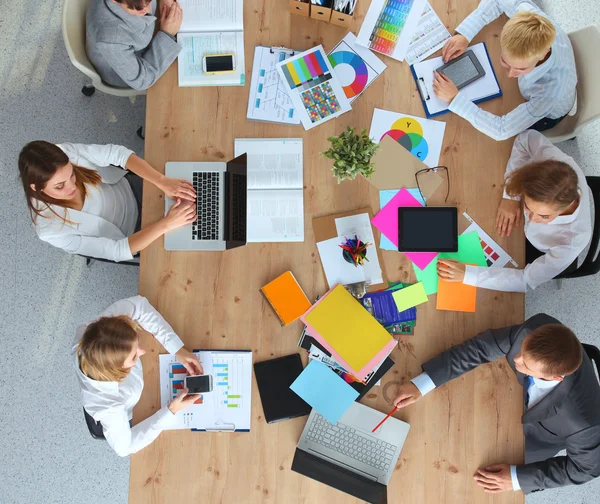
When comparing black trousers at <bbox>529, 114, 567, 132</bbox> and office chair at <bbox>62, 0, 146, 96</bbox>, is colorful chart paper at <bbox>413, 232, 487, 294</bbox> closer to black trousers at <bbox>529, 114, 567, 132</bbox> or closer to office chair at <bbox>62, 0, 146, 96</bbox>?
black trousers at <bbox>529, 114, 567, 132</bbox>

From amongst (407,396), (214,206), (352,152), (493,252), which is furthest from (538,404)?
(214,206)

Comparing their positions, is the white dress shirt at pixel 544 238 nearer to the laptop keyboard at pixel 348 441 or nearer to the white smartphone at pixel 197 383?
the laptop keyboard at pixel 348 441

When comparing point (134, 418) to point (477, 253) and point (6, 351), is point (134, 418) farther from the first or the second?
point (477, 253)

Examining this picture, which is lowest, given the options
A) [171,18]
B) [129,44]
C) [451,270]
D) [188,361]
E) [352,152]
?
[188,361]

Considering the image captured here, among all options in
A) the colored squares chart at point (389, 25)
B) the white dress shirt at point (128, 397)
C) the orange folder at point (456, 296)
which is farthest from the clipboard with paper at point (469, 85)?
the white dress shirt at point (128, 397)

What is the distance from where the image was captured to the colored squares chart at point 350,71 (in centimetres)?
183

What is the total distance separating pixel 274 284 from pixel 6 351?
5.15 ft

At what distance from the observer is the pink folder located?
1768mm

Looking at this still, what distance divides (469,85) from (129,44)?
1240mm

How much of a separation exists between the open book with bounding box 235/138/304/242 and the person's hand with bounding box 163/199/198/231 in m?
0.20

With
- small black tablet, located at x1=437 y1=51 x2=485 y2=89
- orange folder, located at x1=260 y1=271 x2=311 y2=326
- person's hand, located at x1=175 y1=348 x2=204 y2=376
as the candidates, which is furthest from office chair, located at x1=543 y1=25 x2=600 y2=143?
person's hand, located at x1=175 y1=348 x2=204 y2=376

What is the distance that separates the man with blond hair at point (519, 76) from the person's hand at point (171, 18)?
97cm

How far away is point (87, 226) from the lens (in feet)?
5.84

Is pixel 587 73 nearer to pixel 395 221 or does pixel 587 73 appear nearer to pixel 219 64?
pixel 395 221
